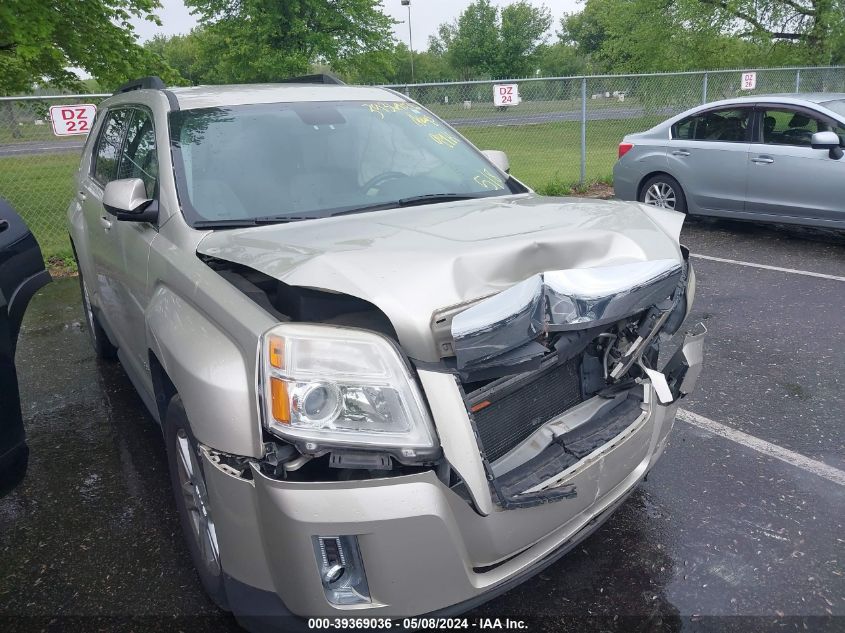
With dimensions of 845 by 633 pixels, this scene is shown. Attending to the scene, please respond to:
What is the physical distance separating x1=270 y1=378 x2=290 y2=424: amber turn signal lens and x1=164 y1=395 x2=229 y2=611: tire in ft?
1.69

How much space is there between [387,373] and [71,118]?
8590 mm

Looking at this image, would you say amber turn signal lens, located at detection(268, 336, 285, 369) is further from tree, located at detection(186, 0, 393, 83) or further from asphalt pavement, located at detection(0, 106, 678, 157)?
tree, located at detection(186, 0, 393, 83)

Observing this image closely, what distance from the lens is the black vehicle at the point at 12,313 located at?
2533mm

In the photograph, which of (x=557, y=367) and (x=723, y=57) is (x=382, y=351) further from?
(x=723, y=57)

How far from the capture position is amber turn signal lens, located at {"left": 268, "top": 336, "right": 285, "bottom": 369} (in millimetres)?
1979

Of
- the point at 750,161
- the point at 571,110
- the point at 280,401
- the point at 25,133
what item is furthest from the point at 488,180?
the point at 25,133

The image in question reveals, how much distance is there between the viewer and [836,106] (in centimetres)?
766

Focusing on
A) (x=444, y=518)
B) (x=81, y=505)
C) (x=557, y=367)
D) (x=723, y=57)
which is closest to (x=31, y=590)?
(x=81, y=505)

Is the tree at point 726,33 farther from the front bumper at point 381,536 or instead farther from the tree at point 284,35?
the front bumper at point 381,536

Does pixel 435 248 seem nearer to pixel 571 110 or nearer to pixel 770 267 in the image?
pixel 770 267

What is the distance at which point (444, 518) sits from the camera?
1.94 m

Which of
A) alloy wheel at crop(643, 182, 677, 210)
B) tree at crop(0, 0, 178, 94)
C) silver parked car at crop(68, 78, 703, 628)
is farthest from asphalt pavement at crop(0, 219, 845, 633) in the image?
tree at crop(0, 0, 178, 94)

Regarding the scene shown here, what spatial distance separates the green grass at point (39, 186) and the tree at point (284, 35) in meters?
17.3

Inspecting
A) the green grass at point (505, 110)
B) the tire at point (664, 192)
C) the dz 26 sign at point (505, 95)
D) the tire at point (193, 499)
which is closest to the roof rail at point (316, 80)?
the tire at point (193, 499)
